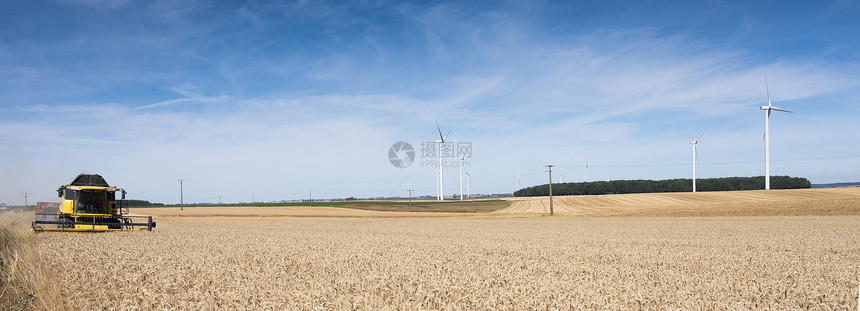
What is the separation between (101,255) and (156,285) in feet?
23.7

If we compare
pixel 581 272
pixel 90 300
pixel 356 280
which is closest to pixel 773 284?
pixel 581 272

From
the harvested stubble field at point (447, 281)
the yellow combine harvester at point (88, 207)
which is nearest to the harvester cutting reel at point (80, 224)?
the yellow combine harvester at point (88, 207)

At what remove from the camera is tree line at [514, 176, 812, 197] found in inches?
6388

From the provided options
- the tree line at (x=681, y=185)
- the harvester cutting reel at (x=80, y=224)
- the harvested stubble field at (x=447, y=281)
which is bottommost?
the tree line at (x=681, y=185)

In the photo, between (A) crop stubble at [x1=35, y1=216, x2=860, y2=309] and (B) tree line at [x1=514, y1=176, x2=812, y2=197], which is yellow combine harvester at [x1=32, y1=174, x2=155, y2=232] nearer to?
(A) crop stubble at [x1=35, y1=216, x2=860, y2=309]

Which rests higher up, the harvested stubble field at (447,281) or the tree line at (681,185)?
the harvested stubble field at (447,281)

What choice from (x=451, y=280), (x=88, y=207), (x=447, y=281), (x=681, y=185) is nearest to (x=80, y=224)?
(x=88, y=207)

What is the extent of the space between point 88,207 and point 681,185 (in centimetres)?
17965

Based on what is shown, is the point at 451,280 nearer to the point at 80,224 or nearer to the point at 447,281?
the point at 447,281

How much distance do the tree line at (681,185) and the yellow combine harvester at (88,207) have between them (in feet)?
569

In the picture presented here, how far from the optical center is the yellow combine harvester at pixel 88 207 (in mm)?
28123

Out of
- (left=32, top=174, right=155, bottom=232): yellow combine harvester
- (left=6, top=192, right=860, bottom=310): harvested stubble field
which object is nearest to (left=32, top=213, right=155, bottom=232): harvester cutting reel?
(left=32, top=174, right=155, bottom=232): yellow combine harvester

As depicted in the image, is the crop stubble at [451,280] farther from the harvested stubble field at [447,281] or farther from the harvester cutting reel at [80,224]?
the harvester cutting reel at [80,224]

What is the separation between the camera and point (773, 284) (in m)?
8.59
